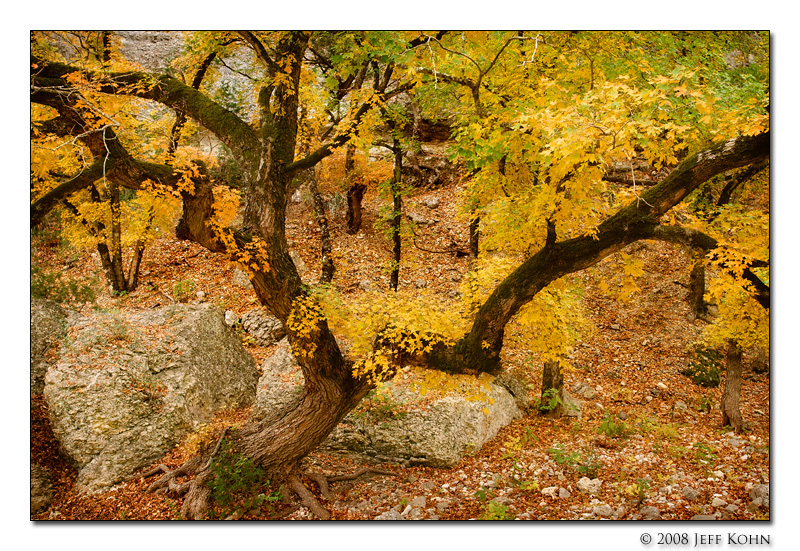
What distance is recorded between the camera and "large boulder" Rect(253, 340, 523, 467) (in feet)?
20.3

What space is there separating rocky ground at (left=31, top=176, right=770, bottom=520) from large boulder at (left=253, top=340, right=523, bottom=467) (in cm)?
18

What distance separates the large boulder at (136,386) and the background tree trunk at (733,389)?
301 inches

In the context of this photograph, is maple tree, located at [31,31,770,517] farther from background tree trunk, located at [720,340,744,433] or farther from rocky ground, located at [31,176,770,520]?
background tree trunk, located at [720,340,744,433]

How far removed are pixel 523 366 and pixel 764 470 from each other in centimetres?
447

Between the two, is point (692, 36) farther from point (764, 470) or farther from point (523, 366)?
point (523, 366)

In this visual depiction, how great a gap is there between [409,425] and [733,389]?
5.11 m

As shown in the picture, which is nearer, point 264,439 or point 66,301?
point 264,439

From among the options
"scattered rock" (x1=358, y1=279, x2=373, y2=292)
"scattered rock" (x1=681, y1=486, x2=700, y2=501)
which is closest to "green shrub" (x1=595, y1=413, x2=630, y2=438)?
"scattered rock" (x1=681, y1=486, x2=700, y2=501)

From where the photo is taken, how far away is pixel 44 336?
6465 millimetres

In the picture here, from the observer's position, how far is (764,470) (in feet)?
14.7

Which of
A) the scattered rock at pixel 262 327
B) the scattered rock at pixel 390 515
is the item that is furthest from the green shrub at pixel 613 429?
the scattered rock at pixel 262 327

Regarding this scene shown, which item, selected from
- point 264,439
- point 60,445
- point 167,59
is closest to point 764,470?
point 264,439

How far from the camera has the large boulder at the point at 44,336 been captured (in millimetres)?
6113

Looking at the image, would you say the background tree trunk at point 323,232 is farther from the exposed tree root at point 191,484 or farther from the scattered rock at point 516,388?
the exposed tree root at point 191,484
